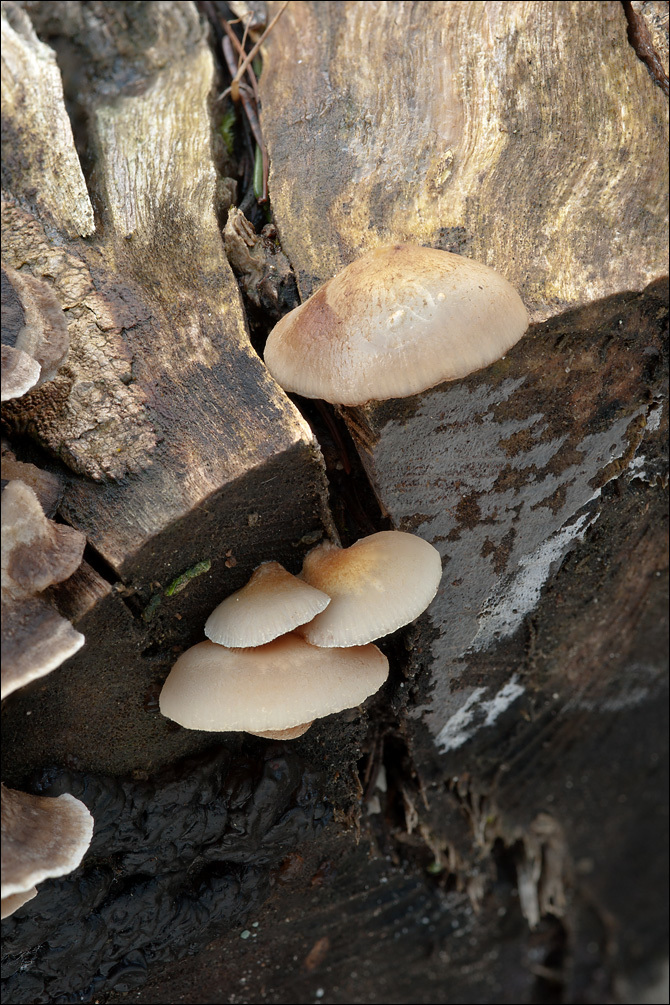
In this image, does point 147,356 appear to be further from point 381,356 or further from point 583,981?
point 583,981

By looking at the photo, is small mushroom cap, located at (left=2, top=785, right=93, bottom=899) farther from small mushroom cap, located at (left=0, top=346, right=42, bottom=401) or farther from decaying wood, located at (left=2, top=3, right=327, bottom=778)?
small mushroom cap, located at (left=0, top=346, right=42, bottom=401)

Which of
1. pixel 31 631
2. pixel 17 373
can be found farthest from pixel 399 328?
pixel 31 631

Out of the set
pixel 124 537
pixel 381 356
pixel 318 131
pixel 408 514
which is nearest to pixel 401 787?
pixel 408 514

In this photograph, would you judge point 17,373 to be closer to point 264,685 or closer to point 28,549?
point 28,549

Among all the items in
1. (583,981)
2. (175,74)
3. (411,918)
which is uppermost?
(175,74)

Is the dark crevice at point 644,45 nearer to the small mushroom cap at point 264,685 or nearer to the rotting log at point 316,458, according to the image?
the rotting log at point 316,458

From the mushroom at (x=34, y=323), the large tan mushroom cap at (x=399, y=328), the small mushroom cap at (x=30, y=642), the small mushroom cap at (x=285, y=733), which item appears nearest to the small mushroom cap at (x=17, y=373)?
the mushroom at (x=34, y=323)
